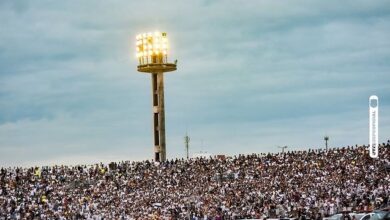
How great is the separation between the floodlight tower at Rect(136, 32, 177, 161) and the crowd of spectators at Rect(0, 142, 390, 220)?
10927 mm

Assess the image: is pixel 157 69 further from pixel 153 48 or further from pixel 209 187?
pixel 209 187

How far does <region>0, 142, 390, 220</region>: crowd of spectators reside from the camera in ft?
176

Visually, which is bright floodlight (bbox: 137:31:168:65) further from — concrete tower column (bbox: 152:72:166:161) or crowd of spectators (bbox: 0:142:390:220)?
crowd of spectators (bbox: 0:142:390:220)

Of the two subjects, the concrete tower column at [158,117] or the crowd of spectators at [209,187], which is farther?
the concrete tower column at [158,117]

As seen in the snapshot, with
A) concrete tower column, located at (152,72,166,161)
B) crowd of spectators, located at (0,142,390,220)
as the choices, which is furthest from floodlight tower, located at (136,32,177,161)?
crowd of spectators, located at (0,142,390,220)

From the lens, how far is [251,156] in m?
66.9

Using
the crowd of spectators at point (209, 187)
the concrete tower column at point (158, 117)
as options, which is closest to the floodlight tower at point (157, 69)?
the concrete tower column at point (158, 117)

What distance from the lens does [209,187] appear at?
206 ft

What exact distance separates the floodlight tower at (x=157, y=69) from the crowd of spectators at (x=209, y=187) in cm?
1093

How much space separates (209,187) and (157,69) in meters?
22.4

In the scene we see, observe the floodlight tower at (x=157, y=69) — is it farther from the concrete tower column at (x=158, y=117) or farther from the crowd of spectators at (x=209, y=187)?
the crowd of spectators at (x=209, y=187)

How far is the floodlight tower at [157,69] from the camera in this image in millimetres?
82375

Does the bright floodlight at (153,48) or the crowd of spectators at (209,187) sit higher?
the bright floodlight at (153,48)

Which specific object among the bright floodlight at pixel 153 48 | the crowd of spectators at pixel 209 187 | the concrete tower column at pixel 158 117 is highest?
the bright floodlight at pixel 153 48
